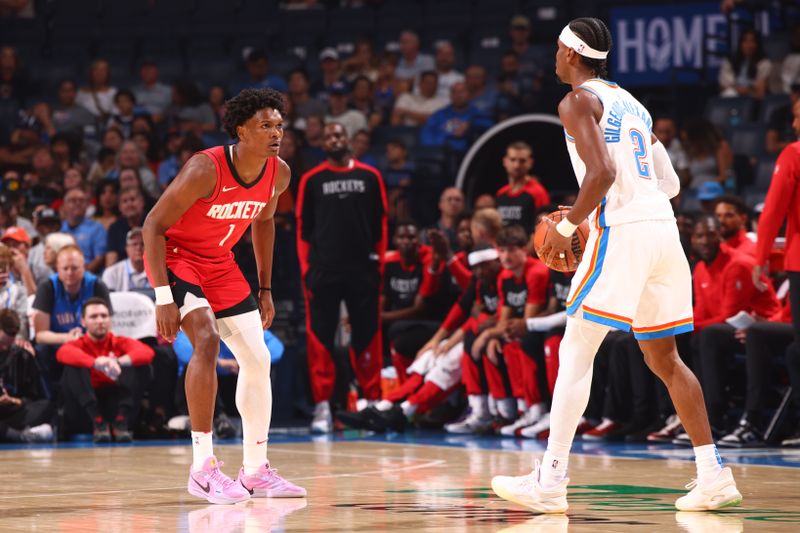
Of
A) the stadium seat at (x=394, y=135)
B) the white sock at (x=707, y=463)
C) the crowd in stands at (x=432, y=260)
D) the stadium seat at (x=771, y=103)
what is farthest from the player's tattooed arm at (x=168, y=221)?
the stadium seat at (x=394, y=135)

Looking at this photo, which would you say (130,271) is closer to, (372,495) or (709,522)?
(372,495)

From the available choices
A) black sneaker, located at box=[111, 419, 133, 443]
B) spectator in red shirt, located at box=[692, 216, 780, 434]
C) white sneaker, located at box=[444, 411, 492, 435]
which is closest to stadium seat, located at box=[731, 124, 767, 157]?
spectator in red shirt, located at box=[692, 216, 780, 434]

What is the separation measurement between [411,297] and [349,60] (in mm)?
5594

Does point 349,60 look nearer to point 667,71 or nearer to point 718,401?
point 667,71

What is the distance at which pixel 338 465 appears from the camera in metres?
7.82

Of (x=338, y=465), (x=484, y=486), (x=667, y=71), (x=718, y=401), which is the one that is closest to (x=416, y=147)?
(x=667, y=71)

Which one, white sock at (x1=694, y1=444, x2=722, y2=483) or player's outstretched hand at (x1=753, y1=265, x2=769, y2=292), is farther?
player's outstretched hand at (x1=753, y1=265, x2=769, y2=292)

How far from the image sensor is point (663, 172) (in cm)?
584

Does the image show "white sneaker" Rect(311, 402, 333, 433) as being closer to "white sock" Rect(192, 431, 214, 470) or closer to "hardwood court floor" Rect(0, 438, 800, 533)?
"hardwood court floor" Rect(0, 438, 800, 533)

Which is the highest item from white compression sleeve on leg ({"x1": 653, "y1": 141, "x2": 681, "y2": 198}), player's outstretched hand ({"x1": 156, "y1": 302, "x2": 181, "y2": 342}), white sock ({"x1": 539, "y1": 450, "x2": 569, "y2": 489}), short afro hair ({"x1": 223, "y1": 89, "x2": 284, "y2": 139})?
short afro hair ({"x1": 223, "y1": 89, "x2": 284, "y2": 139})

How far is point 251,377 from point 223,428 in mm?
4018

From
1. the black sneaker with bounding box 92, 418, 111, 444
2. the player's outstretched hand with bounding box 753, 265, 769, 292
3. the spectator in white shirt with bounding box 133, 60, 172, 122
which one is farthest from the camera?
the spectator in white shirt with bounding box 133, 60, 172, 122

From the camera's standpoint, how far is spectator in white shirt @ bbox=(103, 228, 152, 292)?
10938 mm

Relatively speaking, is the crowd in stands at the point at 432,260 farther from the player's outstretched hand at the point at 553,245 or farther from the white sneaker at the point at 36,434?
the player's outstretched hand at the point at 553,245
